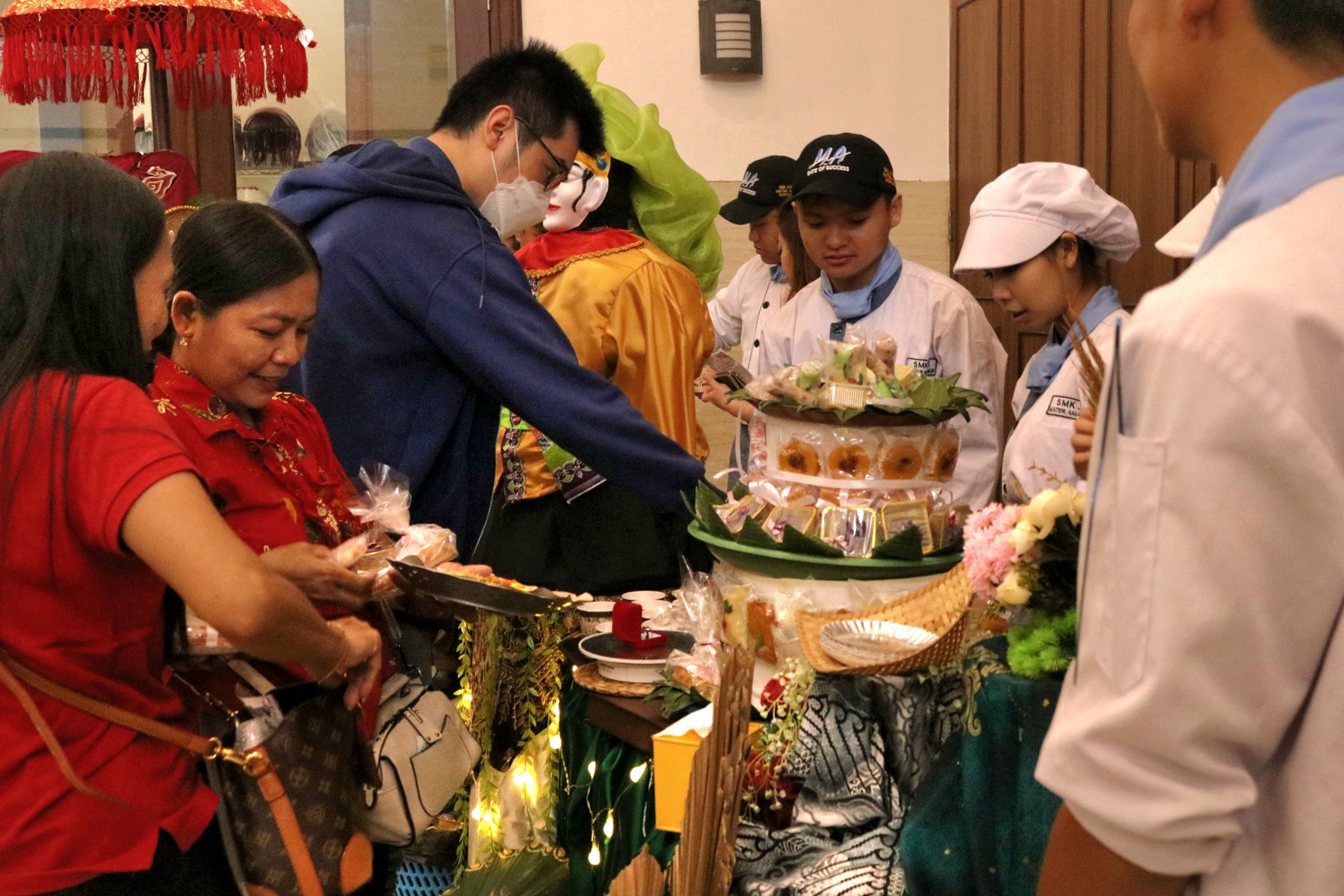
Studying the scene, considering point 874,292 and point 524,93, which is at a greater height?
point 524,93

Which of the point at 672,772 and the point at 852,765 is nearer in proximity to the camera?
the point at 852,765

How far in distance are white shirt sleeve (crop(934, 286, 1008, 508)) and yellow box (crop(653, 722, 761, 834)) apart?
1.58 metres

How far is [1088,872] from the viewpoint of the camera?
2.79 feet

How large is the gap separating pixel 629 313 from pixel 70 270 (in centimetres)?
198

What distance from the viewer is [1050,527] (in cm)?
142

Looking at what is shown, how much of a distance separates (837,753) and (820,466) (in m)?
0.53

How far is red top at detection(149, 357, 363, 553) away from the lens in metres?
1.77

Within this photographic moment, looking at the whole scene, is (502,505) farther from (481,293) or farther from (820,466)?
(820,466)

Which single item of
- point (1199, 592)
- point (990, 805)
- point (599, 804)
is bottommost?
point (599, 804)

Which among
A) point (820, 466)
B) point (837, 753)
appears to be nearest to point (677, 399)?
point (820, 466)

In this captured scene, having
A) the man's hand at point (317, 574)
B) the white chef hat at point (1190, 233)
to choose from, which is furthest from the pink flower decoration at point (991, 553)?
the man's hand at point (317, 574)

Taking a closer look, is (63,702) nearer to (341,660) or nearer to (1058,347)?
(341,660)

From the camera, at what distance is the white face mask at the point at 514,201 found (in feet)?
8.73

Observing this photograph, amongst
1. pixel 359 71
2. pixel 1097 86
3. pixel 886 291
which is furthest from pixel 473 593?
pixel 359 71
